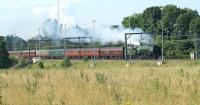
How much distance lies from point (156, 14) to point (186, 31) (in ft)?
37.4

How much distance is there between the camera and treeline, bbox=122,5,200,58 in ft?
278

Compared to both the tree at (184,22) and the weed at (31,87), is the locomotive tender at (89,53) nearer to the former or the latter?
the tree at (184,22)

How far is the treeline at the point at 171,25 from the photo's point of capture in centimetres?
8481

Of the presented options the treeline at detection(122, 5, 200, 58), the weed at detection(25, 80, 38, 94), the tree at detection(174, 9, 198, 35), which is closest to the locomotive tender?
the treeline at detection(122, 5, 200, 58)

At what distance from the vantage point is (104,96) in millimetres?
A: 13312

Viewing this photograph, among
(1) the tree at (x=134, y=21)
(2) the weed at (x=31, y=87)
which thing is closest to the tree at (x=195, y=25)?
(1) the tree at (x=134, y=21)

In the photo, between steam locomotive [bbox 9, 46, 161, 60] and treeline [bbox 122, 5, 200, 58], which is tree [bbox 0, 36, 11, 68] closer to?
steam locomotive [bbox 9, 46, 161, 60]

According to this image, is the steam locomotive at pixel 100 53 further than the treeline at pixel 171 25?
No

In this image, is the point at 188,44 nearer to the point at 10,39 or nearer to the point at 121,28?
the point at 121,28

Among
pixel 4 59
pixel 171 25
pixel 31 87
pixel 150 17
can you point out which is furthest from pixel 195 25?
pixel 31 87

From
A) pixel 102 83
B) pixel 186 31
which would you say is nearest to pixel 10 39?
pixel 186 31

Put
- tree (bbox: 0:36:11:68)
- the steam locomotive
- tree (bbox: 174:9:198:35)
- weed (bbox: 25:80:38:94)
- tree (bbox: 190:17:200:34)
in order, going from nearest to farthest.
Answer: weed (bbox: 25:80:38:94)
tree (bbox: 0:36:11:68)
the steam locomotive
tree (bbox: 190:17:200:34)
tree (bbox: 174:9:198:35)

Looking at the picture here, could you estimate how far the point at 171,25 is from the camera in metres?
101

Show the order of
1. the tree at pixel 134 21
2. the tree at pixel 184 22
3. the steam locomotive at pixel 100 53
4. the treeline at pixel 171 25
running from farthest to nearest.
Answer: the tree at pixel 134 21 → the tree at pixel 184 22 → the treeline at pixel 171 25 → the steam locomotive at pixel 100 53
